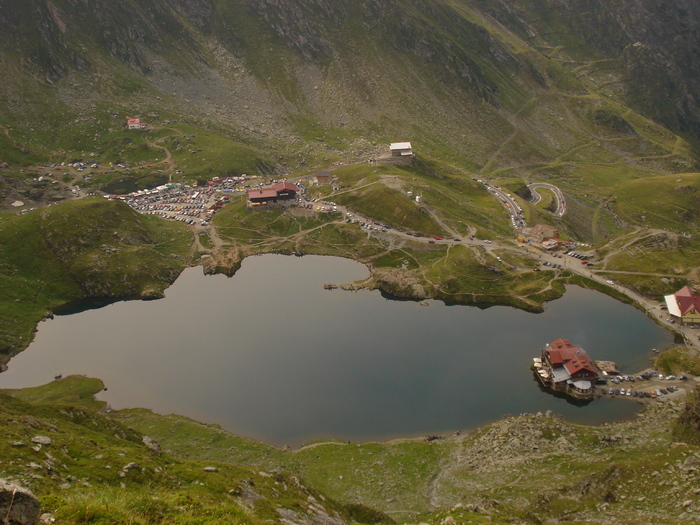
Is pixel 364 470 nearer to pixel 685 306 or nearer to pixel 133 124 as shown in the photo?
pixel 685 306

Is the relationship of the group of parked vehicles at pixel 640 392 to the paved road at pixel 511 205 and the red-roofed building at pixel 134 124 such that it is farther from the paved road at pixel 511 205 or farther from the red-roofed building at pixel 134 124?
the red-roofed building at pixel 134 124

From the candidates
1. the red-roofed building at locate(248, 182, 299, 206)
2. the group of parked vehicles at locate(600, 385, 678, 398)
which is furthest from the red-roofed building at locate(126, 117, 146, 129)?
the group of parked vehicles at locate(600, 385, 678, 398)

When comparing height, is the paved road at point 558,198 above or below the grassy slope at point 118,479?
below

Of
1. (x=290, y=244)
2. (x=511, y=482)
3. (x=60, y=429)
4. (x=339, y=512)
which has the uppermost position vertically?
(x=60, y=429)

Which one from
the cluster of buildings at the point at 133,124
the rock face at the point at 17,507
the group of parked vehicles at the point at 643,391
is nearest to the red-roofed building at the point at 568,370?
the group of parked vehicles at the point at 643,391

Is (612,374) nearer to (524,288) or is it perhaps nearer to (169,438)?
(524,288)

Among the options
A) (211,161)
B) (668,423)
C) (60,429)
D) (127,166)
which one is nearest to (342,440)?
(60,429)

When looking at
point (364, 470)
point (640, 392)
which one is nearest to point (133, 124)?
point (364, 470)
